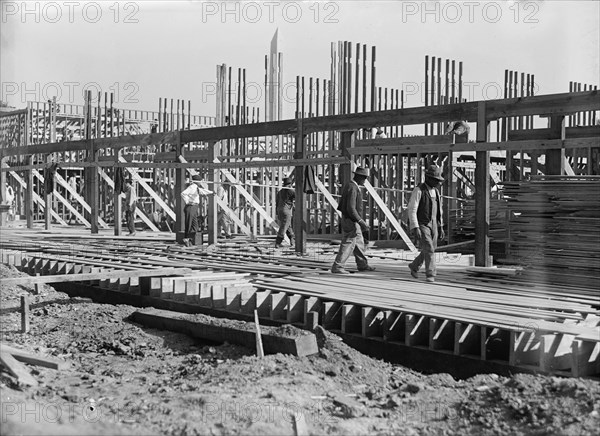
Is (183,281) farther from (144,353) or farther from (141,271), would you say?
(144,353)

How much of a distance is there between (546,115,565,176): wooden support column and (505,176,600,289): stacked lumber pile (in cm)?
87

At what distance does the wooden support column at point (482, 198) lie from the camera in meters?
11.9

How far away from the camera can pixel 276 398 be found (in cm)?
661

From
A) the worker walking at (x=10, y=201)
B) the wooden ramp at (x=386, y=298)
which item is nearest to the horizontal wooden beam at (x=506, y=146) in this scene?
the wooden ramp at (x=386, y=298)

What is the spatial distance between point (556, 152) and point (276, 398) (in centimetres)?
703

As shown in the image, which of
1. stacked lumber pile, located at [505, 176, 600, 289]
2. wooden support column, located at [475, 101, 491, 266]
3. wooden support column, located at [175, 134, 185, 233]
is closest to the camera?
stacked lumber pile, located at [505, 176, 600, 289]

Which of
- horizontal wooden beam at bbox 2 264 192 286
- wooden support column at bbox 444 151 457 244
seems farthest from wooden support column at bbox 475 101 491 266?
wooden support column at bbox 444 151 457 244

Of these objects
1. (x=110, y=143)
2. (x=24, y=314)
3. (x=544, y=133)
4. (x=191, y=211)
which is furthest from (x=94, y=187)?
(x=544, y=133)

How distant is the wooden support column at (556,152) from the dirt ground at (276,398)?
201 inches

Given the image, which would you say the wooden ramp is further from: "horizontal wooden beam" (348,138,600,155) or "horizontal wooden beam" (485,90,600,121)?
"horizontal wooden beam" (485,90,600,121)

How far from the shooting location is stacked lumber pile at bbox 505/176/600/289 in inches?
396

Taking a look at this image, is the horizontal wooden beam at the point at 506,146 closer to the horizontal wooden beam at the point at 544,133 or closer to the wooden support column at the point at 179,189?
the horizontal wooden beam at the point at 544,133

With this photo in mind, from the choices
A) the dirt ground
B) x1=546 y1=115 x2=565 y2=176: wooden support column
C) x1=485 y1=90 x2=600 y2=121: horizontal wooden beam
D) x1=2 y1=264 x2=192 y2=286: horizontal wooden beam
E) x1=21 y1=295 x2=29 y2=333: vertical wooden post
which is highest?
x1=485 y1=90 x2=600 y2=121: horizontal wooden beam

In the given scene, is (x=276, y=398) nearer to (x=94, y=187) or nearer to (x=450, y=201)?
(x=450, y=201)
